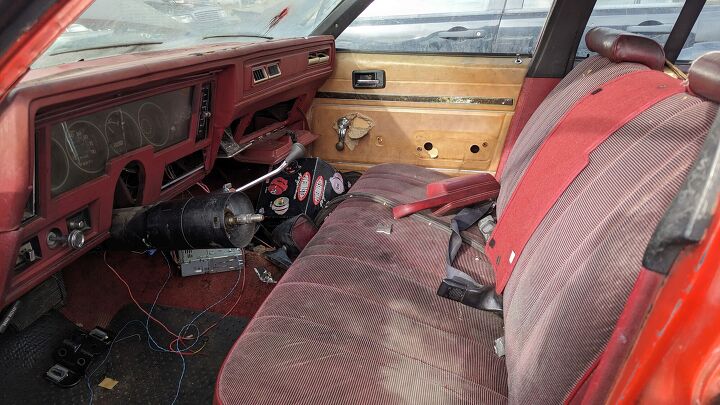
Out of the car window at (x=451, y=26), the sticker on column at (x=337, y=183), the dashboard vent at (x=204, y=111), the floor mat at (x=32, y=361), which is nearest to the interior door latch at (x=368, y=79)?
the car window at (x=451, y=26)

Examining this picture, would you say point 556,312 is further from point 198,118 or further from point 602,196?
point 198,118

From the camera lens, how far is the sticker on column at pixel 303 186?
7.23 ft

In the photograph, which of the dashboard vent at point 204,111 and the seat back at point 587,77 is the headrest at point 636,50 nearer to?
the seat back at point 587,77

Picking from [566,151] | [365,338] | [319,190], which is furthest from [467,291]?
[319,190]

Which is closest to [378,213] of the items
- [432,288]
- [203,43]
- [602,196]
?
[432,288]

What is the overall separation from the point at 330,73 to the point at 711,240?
7.01 ft

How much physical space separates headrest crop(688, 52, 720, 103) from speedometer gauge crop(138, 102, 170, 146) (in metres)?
1.43

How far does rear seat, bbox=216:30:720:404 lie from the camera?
0.79 m

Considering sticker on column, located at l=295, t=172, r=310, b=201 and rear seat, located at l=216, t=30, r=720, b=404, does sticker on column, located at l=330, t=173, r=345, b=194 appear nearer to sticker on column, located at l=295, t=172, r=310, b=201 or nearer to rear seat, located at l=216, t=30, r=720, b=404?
sticker on column, located at l=295, t=172, r=310, b=201

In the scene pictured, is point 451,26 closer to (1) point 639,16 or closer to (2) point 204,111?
(1) point 639,16

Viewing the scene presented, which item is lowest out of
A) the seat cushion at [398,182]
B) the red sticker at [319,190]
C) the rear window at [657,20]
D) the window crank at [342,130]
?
the red sticker at [319,190]

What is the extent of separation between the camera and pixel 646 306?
60cm

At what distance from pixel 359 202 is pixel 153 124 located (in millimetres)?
777

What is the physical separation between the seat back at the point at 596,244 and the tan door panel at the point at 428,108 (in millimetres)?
1294
